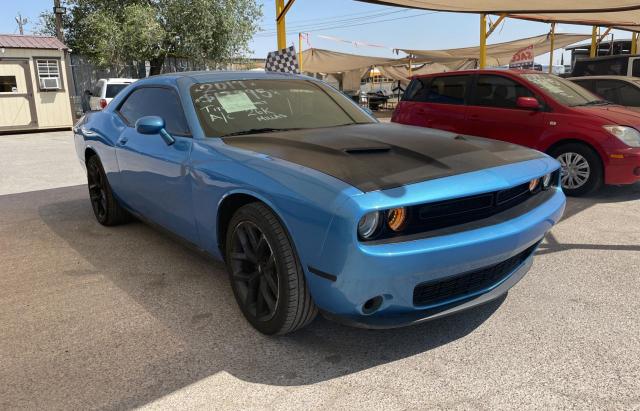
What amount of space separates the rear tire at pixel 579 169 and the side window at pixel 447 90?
1.62 metres

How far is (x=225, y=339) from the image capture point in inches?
107

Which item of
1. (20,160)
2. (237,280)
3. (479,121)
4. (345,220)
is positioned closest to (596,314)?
(345,220)

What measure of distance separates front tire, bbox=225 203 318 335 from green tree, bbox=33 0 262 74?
19.7 meters

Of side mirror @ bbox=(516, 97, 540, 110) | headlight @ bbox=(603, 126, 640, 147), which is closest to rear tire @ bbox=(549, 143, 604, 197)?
headlight @ bbox=(603, 126, 640, 147)

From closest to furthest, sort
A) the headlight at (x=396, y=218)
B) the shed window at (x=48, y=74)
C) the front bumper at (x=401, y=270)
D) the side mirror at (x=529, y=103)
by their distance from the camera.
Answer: the front bumper at (x=401, y=270) < the headlight at (x=396, y=218) < the side mirror at (x=529, y=103) < the shed window at (x=48, y=74)

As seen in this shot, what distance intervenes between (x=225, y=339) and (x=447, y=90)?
583cm

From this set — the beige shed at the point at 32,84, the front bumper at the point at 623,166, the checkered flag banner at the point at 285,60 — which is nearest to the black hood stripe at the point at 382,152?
the front bumper at the point at 623,166

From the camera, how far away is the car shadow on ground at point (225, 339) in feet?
7.87

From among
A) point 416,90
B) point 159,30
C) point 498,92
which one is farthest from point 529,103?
point 159,30

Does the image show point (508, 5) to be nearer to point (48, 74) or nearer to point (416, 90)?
point (416, 90)

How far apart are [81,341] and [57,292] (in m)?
0.82

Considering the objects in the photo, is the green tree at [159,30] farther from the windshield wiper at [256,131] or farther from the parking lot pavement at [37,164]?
the windshield wiper at [256,131]

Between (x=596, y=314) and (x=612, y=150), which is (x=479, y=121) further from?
(x=596, y=314)

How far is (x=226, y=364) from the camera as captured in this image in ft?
8.13
